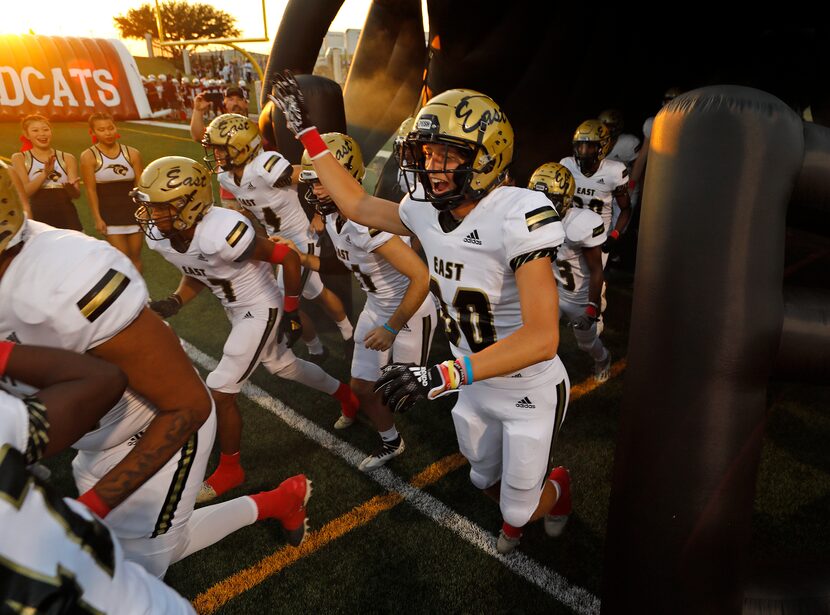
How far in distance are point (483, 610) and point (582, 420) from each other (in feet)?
6.58

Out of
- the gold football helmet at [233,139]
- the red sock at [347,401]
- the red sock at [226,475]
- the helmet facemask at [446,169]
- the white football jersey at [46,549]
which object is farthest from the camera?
the gold football helmet at [233,139]

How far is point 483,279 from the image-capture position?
244 cm

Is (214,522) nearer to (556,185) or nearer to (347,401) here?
(347,401)

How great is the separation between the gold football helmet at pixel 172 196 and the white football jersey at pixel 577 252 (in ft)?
9.36

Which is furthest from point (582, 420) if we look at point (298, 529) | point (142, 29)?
point (142, 29)

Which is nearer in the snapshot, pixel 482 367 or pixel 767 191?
pixel 767 191

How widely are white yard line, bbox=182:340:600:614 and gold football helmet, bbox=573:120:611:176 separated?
11.7ft

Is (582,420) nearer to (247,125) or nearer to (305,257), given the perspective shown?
(305,257)

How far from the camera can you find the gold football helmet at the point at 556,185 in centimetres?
466

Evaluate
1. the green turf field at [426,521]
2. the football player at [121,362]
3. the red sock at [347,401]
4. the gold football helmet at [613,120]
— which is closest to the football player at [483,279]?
the green turf field at [426,521]

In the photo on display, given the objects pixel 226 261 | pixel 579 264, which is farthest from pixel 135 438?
pixel 579 264

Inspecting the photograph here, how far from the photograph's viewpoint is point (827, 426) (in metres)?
4.31

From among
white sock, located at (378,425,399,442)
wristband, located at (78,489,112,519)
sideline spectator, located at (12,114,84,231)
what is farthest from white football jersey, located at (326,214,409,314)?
sideline spectator, located at (12,114,84,231)

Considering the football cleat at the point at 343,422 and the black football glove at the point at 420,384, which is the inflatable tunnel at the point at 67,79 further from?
the black football glove at the point at 420,384
